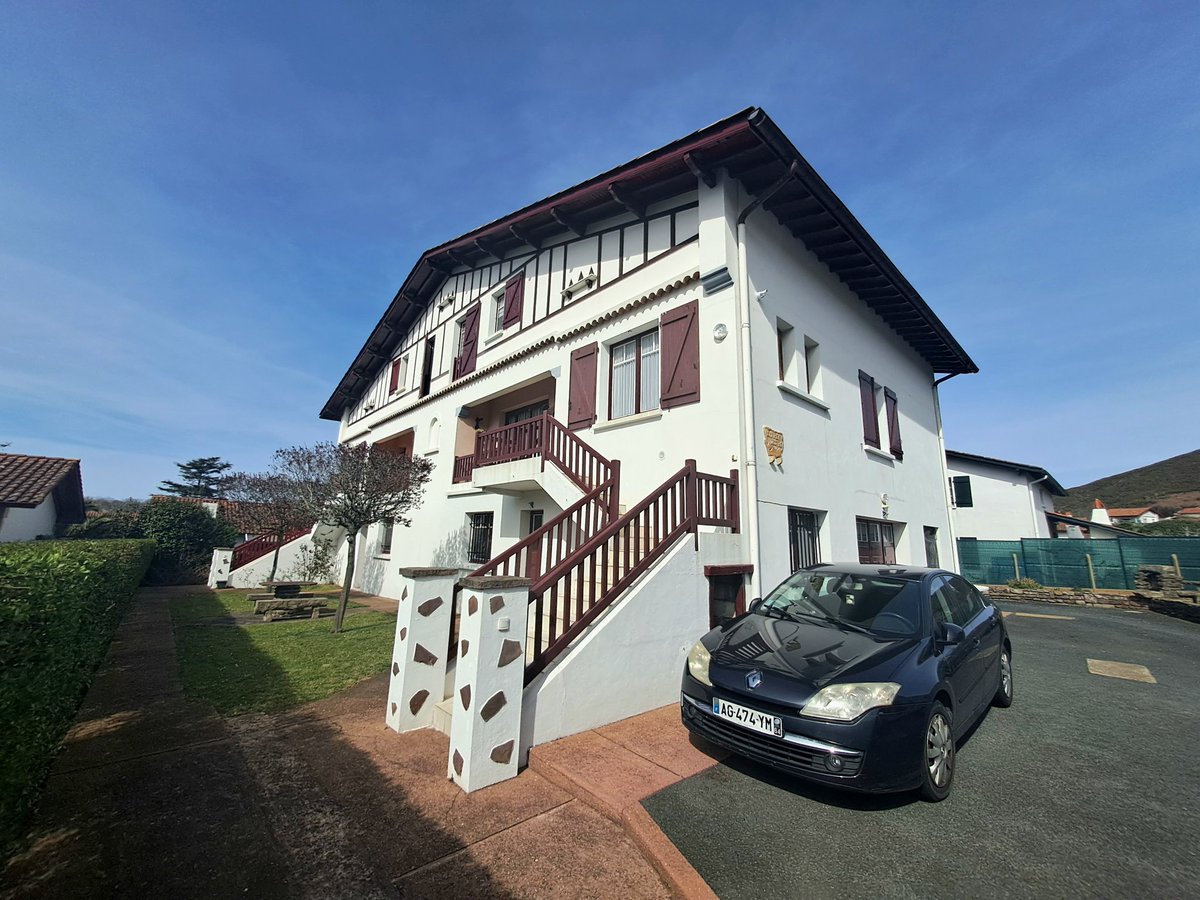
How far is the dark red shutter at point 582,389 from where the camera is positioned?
948 centimetres

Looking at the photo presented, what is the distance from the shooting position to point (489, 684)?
3621 millimetres

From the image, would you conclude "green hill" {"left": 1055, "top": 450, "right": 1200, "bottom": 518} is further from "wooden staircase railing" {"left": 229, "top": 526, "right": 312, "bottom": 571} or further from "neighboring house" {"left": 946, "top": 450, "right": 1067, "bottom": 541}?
"wooden staircase railing" {"left": 229, "top": 526, "right": 312, "bottom": 571}

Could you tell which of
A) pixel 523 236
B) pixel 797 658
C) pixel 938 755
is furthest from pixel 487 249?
pixel 938 755

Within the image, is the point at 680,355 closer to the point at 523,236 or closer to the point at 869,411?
the point at 869,411

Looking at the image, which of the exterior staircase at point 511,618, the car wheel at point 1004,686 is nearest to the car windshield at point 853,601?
the exterior staircase at point 511,618

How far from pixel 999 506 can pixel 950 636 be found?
956 inches

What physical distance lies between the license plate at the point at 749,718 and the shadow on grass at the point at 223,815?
191 cm

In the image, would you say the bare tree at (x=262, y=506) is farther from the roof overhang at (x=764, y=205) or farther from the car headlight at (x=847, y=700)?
the car headlight at (x=847, y=700)

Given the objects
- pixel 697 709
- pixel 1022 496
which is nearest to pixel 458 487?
pixel 697 709

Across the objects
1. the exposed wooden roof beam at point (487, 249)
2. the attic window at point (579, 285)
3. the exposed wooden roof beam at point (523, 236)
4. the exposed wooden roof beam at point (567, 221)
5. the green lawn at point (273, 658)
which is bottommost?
the green lawn at point (273, 658)

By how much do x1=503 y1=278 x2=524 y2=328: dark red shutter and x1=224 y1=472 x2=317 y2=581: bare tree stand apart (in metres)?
8.48

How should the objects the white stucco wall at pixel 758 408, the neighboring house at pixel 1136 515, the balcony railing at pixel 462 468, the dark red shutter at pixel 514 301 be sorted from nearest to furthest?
the white stucco wall at pixel 758 408 < the dark red shutter at pixel 514 301 < the balcony railing at pixel 462 468 < the neighboring house at pixel 1136 515

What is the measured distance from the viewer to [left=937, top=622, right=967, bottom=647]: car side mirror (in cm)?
391

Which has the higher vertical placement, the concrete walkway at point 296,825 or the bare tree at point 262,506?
the bare tree at point 262,506
